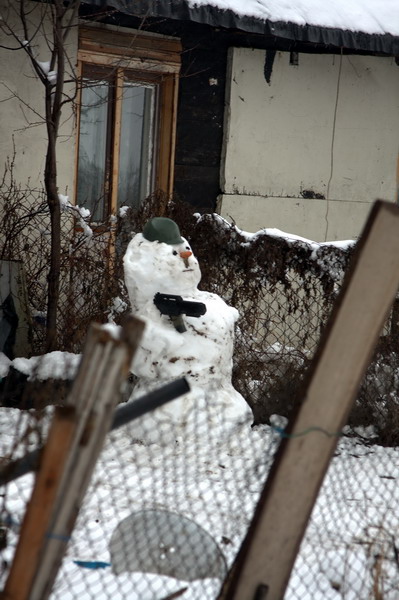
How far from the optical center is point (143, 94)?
8.83m

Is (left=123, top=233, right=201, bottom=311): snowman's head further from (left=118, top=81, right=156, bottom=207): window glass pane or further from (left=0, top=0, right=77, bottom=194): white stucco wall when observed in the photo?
(left=118, top=81, right=156, bottom=207): window glass pane

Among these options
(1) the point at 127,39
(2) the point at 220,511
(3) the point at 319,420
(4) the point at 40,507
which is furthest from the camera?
(1) the point at 127,39

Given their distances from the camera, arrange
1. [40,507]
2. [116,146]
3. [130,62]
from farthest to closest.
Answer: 1. [116,146]
2. [130,62]
3. [40,507]

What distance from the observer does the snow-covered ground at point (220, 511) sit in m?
3.39

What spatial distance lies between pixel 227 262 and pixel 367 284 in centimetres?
409

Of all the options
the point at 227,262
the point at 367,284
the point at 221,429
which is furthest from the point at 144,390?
the point at 367,284

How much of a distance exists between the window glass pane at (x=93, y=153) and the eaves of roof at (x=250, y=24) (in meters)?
1.07

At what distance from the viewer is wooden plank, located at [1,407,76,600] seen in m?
2.04

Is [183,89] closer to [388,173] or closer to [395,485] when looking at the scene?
[388,173]

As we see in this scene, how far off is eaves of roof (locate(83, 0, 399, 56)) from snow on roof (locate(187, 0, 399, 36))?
0.14ft

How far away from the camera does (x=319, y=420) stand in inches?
98.5

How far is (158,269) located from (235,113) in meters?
3.95

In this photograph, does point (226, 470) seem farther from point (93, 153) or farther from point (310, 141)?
point (310, 141)

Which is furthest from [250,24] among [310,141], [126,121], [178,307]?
[178,307]
